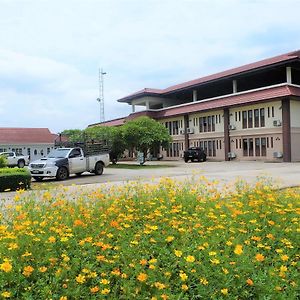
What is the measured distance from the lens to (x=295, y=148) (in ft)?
118

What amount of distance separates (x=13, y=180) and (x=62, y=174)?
17.0ft

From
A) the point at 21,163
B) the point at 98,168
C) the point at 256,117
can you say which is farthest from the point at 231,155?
the point at 21,163

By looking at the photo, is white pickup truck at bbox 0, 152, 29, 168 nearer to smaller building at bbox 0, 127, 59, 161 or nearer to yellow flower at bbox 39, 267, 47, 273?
smaller building at bbox 0, 127, 59, 161

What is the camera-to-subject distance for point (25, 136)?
64.6m

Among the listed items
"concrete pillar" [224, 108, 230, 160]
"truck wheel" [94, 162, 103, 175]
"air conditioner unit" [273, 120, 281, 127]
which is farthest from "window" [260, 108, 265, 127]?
"truck wheel" [94, 162, 103, 175]

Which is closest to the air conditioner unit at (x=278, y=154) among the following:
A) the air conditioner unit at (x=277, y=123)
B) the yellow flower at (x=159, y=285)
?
the air conditioner unit at (x=277, y=123)

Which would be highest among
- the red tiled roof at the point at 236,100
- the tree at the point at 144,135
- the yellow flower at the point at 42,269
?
Result: the red tiled roof at the point at 236,100

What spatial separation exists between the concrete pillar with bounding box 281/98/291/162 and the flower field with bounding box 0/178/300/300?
103 ft

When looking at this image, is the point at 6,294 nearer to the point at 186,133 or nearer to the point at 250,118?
the point at 250,118

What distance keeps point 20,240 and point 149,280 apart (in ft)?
4.67

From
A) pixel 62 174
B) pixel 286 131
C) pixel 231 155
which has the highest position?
pixel 286 131

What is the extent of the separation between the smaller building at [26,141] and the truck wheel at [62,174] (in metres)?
44.3

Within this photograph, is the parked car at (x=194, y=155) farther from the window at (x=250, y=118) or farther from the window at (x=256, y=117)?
the window at (x=256, y=117)

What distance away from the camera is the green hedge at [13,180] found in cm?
1459
